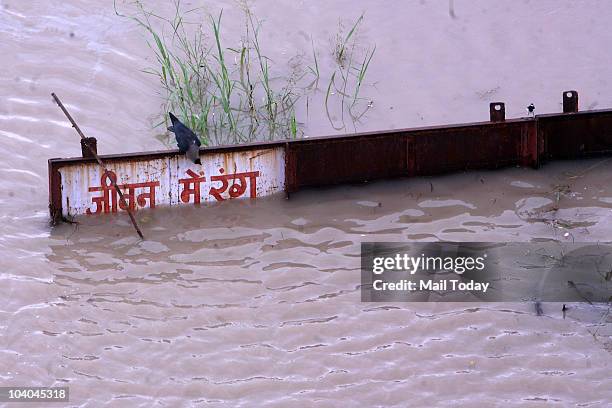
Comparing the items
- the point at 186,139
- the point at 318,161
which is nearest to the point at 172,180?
the point at 186,139

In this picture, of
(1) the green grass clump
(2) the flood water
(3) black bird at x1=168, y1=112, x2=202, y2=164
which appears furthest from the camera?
(1) the green grass clump

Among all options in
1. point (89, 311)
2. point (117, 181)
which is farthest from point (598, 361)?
point (117, 181)

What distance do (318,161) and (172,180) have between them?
1111 millimetres

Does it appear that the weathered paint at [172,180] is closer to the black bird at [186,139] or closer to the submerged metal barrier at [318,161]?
the submerged metal barrier at [318,161]

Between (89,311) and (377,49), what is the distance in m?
4.56

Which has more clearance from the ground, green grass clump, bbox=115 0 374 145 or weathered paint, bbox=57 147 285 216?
green grass clump, bbox=115 0 374 145

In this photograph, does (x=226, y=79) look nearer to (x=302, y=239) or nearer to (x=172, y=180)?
(x=172, y=180)

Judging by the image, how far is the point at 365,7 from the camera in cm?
1045

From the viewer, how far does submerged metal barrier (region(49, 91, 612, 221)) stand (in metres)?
7.60

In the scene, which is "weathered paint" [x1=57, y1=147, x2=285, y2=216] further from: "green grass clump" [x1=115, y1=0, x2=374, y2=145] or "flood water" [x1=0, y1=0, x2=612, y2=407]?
"green grass clump" [x1=115, y1=0, x2=374, y2=145]

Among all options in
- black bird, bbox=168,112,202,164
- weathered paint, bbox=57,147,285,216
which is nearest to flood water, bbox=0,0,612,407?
weathered paint, bbox=57,147,285,216

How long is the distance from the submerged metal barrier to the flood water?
4.6 inches

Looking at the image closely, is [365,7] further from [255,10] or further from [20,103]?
[20,103]

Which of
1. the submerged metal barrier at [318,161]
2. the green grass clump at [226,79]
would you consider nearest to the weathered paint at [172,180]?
the submerged metal barrier at [318,161]
